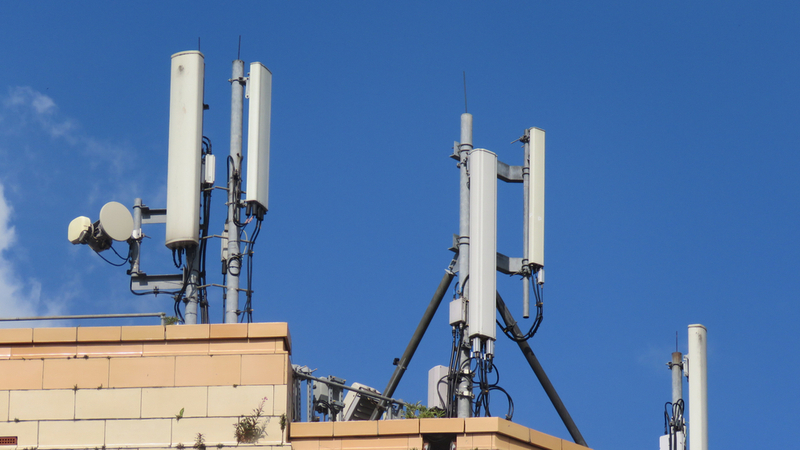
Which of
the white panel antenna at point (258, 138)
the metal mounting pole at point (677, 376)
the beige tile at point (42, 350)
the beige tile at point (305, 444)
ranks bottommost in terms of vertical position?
the beige tile at point (305, 444)

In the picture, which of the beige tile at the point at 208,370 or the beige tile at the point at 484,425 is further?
the beige tile at the point at 208,370

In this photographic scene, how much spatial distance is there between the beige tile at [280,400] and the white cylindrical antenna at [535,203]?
6.60 metres

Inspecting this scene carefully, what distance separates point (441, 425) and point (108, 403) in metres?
5.11

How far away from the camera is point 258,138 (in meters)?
22.5

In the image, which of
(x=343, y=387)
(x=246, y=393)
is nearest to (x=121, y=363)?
(x=246, y=393)

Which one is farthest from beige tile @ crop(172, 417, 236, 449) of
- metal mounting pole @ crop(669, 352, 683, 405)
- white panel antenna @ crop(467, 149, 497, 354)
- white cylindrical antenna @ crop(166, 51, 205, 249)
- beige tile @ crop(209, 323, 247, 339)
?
metal mounting pole @ crop(669, 352, 683, 405)

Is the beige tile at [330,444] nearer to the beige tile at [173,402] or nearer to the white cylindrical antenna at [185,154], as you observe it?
the beige tile at [173,402]

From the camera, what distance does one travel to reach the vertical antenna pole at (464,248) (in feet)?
73.5

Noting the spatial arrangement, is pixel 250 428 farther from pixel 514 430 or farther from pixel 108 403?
pixel 514 430

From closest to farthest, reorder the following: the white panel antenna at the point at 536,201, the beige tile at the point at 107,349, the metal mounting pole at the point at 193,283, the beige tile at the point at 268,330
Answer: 1. the beige tile at the point at 268,330
2. the beige tile at the point at 107,349
3. the metal mounting pole at the point at 193,283
4. the white panel antenna at the point at 536,201

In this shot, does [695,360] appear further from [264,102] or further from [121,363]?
[121,363]

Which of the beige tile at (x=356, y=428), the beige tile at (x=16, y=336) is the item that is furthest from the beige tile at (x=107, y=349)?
the beige tile at (x=356, y=428)

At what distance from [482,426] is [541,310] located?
5.60 meters

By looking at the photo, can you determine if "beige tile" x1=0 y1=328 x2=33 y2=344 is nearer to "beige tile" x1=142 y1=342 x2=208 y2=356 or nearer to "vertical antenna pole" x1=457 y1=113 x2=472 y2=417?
"beige tile" x1=142 y1=342 x2=208 y2=356
